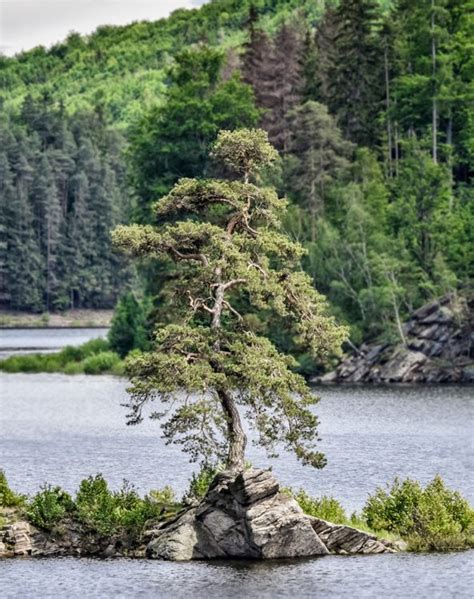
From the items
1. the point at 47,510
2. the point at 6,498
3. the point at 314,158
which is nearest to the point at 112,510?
the point at 47,510

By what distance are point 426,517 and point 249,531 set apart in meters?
4.95

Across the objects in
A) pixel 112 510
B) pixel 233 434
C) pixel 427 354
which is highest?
pixel 233 434

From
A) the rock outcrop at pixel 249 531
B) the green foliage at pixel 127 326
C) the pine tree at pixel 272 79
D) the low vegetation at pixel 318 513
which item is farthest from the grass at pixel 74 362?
the rock outcrop at pixel 249 531

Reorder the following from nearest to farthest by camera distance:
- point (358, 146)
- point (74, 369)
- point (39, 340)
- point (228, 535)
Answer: point (228, 535)
point (74, 369)
point (358, 146)
point (39, 340)

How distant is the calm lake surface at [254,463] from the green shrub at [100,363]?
2761 millimetres

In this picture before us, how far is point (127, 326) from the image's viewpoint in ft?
389

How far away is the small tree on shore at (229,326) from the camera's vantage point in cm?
4044

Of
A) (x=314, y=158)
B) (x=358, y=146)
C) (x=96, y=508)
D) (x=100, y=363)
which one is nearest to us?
(x=96, y=508)

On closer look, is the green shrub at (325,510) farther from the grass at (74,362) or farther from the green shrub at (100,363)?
the green shrub at (100,363)

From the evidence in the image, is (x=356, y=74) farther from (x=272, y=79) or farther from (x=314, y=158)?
(x=314, y=158)

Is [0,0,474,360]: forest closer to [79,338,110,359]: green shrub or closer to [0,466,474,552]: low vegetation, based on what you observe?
[79,338,110,359]: green shrub

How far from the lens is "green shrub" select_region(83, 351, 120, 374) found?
11619 centimetres

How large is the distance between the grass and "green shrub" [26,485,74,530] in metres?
73.2

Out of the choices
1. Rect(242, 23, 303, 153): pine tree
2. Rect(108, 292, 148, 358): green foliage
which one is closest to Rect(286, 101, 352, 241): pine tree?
Rect(108, 292, 148, 358): green foliage
